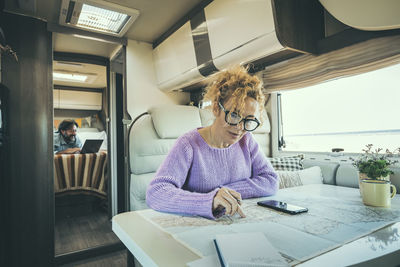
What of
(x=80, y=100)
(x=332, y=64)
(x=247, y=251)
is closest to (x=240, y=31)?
(x=332, y=64)

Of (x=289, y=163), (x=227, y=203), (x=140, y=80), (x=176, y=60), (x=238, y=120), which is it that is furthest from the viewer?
(x=140, y=80)

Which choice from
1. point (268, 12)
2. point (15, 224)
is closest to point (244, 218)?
point (268, 12)

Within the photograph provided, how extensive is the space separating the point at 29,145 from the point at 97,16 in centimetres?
127

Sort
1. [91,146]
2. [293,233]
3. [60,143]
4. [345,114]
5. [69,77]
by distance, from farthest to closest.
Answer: [69,77] < [60,143] < [91,146] < [345,114] < [293,233]

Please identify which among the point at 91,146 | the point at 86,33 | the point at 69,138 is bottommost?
the point at 91,146

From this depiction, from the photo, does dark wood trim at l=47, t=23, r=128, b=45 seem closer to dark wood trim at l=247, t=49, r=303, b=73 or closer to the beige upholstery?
the beige upholstery

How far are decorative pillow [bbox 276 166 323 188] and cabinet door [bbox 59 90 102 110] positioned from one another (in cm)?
461

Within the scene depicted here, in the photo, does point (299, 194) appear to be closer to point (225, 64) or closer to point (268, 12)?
point (268, 12)

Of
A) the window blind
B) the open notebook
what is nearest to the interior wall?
the window blind

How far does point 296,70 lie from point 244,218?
174 cm

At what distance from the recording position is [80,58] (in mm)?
3096

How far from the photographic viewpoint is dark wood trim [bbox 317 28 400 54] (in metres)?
1.60

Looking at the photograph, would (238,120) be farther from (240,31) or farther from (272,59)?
(272,59)

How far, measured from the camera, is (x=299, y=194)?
4.01ft
